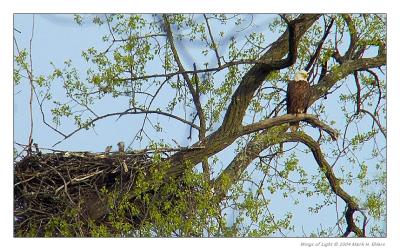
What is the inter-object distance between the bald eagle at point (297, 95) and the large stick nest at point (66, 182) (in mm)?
1677

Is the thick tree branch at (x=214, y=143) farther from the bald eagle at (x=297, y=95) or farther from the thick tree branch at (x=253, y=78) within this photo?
the bald eagle at (x=297, y=95)

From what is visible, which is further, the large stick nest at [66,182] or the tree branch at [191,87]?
the tree branch at [191,87]

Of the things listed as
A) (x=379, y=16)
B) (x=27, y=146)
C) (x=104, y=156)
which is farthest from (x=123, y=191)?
(x=379, y=16)

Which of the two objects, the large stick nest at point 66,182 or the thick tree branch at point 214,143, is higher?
the thick tree branch at point 214,143

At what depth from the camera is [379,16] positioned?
1090 centimetres

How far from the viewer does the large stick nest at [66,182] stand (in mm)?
10430

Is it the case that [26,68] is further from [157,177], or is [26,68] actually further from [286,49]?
[286,49]

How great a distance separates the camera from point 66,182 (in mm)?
10469

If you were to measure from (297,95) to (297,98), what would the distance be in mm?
33

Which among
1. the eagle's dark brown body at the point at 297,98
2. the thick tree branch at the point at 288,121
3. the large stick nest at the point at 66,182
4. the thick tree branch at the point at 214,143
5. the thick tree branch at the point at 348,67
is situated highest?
the thick tree branch at the point at 348,67

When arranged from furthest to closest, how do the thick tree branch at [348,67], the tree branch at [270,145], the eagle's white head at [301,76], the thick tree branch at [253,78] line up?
the eagle's white head at [301,76], the thick tree branch at [348,67], the tree branch at [270,145], the thick tree branch at [253,78]

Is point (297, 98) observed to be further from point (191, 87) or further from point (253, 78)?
point (191, 87)

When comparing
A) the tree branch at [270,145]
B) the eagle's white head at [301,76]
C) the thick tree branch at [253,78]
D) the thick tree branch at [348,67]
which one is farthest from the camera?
the eagle's white head at [301,76]

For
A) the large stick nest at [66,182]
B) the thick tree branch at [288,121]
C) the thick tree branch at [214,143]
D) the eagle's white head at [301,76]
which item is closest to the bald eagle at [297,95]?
the eagle's white head at [301,76]
